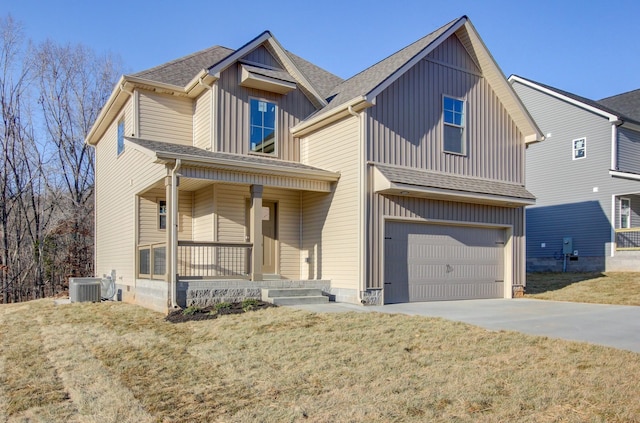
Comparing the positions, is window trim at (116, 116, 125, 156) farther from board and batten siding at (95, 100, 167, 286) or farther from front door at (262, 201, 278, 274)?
front door at (262, 201, 278, 274)

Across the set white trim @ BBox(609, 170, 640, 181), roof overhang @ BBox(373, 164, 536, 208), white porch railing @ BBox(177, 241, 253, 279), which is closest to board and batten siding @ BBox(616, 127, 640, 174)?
white trim @ BBox(609, 170, 640, 181)

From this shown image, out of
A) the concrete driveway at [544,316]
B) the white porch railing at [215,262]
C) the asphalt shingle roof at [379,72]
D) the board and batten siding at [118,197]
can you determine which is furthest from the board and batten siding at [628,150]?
the board and batten siding at [118,197]

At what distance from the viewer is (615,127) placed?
2027 cm

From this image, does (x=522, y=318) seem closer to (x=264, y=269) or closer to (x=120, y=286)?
(x=264, y=269)

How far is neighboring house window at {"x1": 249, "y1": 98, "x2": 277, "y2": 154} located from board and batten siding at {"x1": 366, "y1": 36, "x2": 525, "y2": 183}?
3.05 meters

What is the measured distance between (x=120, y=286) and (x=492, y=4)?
40.7 feet

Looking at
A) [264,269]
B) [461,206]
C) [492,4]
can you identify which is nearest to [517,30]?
[492,4]

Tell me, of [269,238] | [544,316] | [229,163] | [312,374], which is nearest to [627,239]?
[544,316]

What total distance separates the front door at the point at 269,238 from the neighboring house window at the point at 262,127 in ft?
4.77

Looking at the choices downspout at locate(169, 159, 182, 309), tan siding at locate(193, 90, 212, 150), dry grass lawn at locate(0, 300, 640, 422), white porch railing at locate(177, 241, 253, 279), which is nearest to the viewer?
dry grass lawn at locate(0, 300, 640, 422)

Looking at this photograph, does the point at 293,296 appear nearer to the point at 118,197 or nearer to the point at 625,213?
the point at 118,197

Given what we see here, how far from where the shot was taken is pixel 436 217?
12625mm

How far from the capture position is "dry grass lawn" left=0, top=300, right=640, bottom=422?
473cm

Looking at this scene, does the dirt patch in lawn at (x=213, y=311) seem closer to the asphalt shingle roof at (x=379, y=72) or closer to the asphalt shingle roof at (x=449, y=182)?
the asphalt shingle roof at (x=449, y=182)
